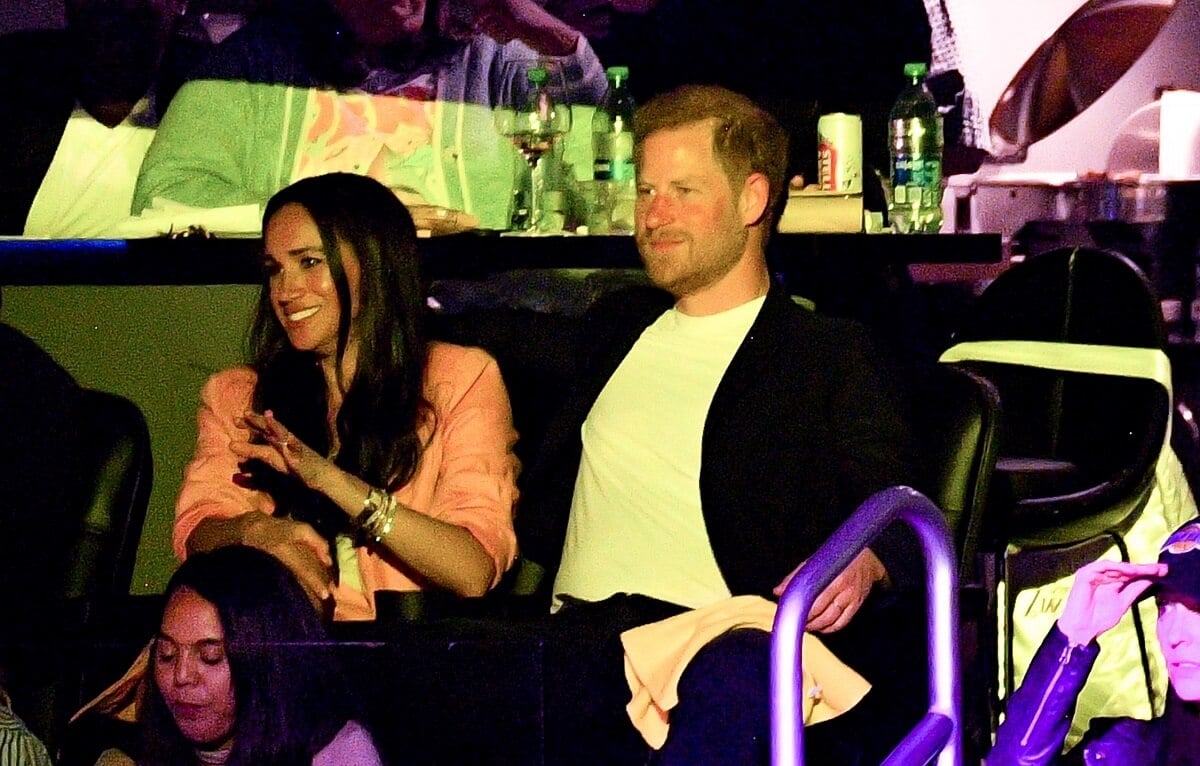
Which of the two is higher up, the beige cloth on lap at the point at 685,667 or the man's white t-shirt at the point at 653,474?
the man's white t-shirt at the point at 653,474

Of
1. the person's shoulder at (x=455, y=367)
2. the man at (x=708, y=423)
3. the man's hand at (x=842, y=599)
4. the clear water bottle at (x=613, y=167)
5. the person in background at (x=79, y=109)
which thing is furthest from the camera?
the person in background at (x=79, y=109)

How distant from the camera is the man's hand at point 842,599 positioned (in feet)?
6.73

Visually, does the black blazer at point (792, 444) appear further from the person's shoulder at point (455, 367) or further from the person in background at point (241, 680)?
the person in background at point (241, 680)

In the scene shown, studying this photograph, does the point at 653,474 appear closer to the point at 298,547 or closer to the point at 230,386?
the point at 298,547

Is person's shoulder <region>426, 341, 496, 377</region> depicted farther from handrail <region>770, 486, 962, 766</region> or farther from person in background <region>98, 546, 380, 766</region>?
handrail <region>770, 486, 962, 766</region>

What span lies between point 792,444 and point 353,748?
0.78 m

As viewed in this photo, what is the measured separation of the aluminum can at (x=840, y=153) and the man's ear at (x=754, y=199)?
1.90ft

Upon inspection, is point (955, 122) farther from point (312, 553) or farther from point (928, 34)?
point (312, 553)

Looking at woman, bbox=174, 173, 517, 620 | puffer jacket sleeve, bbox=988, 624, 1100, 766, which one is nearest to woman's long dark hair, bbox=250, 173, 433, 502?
woman, bbox=174, 173, 517, 620

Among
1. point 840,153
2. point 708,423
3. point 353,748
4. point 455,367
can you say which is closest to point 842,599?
point 708,423

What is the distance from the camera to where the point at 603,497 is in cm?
247

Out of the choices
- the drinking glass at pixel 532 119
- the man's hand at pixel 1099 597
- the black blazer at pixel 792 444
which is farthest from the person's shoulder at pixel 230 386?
the man's hand at pixel 1099 597

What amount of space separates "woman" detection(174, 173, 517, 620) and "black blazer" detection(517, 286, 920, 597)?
0.25 meters

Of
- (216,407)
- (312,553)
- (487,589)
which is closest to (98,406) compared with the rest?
(216,407)
